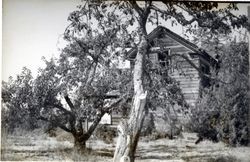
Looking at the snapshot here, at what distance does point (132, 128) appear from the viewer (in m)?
3.52

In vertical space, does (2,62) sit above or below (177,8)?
below

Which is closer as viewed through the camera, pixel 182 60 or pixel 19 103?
pixel 19 103

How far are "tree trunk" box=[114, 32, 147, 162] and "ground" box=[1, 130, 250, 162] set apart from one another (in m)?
0.06

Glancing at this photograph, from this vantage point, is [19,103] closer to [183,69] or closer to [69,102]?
[69,102]

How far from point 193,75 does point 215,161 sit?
75cm

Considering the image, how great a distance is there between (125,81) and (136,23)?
1.64 ft

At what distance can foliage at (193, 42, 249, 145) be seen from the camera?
354 centimetres

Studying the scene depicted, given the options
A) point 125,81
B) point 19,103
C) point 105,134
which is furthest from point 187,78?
point 19,103

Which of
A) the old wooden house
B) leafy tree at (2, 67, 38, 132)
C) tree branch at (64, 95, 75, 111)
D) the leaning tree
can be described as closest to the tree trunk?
the leaning tree

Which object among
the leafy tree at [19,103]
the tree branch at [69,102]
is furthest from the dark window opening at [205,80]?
the leafy tree at [19,103]

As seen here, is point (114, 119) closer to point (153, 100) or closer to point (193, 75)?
point (153, 100)

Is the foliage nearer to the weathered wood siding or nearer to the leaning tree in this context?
the weathered wood siding

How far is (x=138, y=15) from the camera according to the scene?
357 cm

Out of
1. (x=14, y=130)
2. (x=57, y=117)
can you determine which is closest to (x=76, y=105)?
(x=57, y=117)
